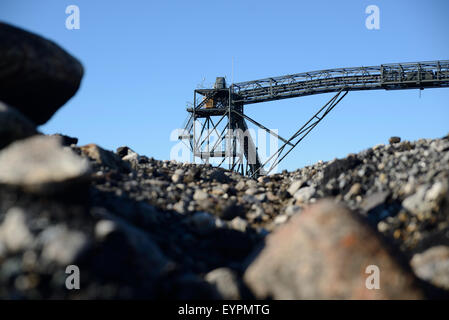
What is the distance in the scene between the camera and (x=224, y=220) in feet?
17.6

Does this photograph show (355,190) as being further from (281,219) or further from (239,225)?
(239,225)

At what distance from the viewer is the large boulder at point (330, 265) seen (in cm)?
342

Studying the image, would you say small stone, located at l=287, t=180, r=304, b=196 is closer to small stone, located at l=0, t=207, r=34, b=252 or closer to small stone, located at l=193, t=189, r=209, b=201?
small stone, located at l=193, t=189, r=209, b=201

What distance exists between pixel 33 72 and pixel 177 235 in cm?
321

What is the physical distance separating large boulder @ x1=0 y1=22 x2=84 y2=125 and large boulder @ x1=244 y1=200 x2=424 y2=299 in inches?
165

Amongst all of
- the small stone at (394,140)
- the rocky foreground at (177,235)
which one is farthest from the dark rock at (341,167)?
the small stone at (394,140)

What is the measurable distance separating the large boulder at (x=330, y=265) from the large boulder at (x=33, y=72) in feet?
13.7

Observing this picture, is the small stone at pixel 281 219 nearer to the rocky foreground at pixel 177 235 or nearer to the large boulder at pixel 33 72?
the rocky foreground at pixel 177 235

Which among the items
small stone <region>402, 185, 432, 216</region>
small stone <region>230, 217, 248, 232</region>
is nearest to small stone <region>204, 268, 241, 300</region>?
small stone <region>230, 217, 248, 232</region>

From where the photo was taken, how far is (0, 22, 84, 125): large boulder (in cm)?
516

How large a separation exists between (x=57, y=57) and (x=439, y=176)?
19.5 feet

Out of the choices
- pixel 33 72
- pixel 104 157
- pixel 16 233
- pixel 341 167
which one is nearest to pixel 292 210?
pixel 341 167

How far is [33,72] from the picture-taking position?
17.6ft
